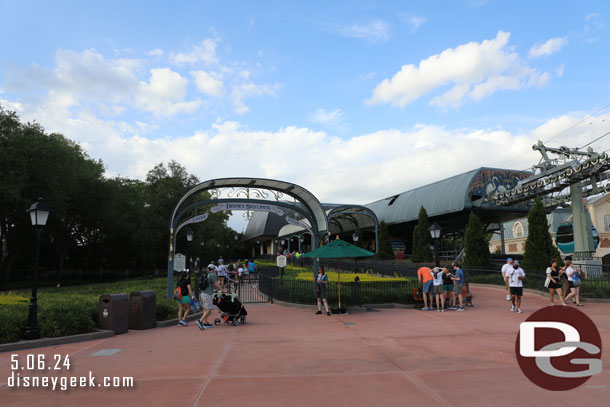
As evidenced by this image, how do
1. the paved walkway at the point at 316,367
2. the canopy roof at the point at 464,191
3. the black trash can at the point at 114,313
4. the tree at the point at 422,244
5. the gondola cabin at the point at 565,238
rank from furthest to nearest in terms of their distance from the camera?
the gondola cabin at the point at 565,238, the canopy roof at the point at 464,191, the tree at the point at 422,244, the black trash can at the point at 114,313, the paved walkway at the point at 316,367

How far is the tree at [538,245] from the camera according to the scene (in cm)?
2348

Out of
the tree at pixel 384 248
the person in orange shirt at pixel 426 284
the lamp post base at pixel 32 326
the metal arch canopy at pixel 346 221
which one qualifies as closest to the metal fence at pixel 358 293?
the person in orange shirt at pixel 426 284

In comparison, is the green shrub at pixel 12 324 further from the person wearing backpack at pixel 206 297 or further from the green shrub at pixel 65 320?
the person wearing backpack at pixel 206 297

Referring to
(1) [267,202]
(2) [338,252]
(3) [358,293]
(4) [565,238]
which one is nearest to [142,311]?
(2) [338,252]

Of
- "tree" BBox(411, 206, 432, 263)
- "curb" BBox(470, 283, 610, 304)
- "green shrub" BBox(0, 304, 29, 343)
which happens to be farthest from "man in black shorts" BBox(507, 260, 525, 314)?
"tree" BBox(411, 206, 432, 263)

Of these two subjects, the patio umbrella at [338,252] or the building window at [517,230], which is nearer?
the patio umbrella at [338,252]

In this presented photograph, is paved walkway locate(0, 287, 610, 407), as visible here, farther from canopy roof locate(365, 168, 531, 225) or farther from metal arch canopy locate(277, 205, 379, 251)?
canopy roof locate(365, 168, 531, 225)

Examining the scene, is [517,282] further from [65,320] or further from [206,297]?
[65,320]

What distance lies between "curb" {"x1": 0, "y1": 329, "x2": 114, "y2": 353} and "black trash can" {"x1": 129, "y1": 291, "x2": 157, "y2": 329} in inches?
37.9

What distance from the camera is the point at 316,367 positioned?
6.59 m

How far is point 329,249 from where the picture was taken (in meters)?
13.9

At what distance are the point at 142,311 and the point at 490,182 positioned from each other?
115ft

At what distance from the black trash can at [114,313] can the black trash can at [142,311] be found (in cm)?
40

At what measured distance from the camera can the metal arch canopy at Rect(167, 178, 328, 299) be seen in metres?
17.6
